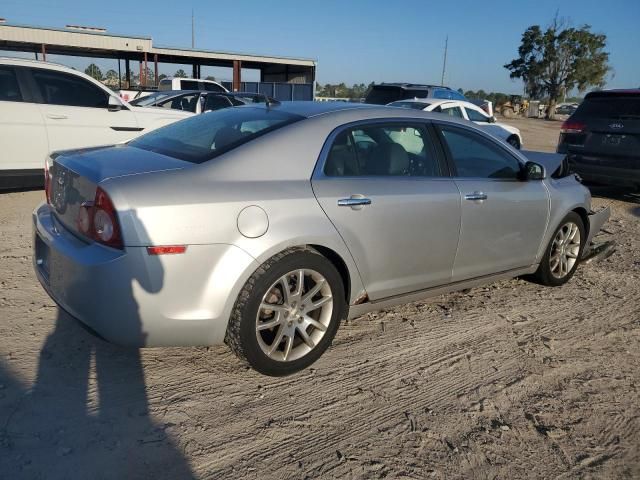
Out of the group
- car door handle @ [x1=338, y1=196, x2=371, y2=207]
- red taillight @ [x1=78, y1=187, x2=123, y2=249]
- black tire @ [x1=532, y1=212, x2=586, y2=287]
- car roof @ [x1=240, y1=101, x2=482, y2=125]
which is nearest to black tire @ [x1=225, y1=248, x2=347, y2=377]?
car door handle @ [x1=338, y1=196, x2=371, y2=207]

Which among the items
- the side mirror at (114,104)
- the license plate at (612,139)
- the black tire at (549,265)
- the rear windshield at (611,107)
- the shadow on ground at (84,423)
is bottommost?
the shadow on ground at (84,423)

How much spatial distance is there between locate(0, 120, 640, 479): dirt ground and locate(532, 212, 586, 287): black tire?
2.11 feet

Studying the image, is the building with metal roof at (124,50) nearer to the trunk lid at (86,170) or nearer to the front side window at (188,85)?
the front side window at (188,85)

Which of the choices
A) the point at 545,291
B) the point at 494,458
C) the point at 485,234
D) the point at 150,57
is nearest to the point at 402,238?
the point at 485,234

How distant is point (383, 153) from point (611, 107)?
6.24 meters

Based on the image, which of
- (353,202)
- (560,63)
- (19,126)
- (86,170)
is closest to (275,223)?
(353,202)

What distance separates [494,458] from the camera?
8.21 feet

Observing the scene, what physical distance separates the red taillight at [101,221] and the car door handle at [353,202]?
1.21 meters

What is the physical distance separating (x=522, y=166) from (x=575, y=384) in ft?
5.67

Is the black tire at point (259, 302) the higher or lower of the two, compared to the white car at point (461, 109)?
lower

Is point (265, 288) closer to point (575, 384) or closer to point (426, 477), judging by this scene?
point (426, 477)

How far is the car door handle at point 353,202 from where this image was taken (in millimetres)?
3078

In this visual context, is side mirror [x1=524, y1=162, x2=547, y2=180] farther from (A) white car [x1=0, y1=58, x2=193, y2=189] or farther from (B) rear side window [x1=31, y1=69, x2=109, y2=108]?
(B) rear side window [x1=31, y1=69, x2=109, y2=108]

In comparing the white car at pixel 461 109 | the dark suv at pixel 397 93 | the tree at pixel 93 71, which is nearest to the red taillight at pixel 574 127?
the white car at pixel 461 109
